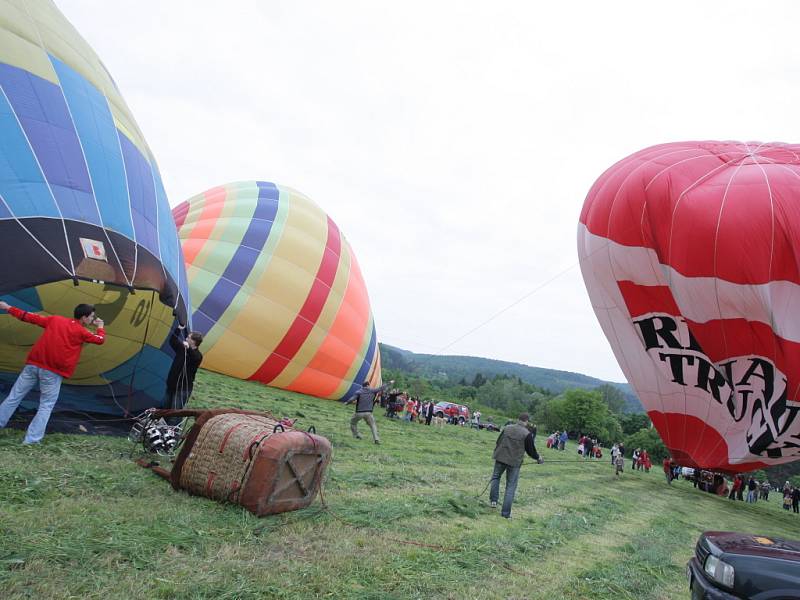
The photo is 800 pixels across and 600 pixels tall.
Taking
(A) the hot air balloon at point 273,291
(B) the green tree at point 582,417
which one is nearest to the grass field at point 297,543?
(A) the hot air balloon at point 273,291

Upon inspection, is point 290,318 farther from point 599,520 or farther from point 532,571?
point 532,571

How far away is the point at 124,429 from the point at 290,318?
6.44 meters

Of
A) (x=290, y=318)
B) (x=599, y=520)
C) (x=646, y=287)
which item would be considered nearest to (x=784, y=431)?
(x=646, y=287)

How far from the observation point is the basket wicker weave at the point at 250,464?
12.2 ft

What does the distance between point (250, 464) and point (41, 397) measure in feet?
6.35

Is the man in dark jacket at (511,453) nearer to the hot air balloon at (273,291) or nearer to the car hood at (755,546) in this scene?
the car hood at (755,546)

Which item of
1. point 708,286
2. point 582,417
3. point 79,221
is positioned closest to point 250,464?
point 79,221

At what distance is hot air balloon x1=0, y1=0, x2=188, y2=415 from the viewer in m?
4.25

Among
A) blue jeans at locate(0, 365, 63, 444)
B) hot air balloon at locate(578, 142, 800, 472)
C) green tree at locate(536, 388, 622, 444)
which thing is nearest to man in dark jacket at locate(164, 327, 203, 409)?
blue jeans at locate(0, 365, 63, 444)

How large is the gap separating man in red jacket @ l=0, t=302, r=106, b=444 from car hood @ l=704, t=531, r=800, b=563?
16.0 feet

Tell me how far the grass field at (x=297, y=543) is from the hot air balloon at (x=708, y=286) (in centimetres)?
331

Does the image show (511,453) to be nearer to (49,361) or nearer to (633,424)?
(49,361)

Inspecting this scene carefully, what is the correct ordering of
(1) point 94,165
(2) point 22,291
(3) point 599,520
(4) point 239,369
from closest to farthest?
(2) point 22,291, (1) point 94,165, (3) point 599,520, (4) point 239,369

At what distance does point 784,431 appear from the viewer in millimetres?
8516
